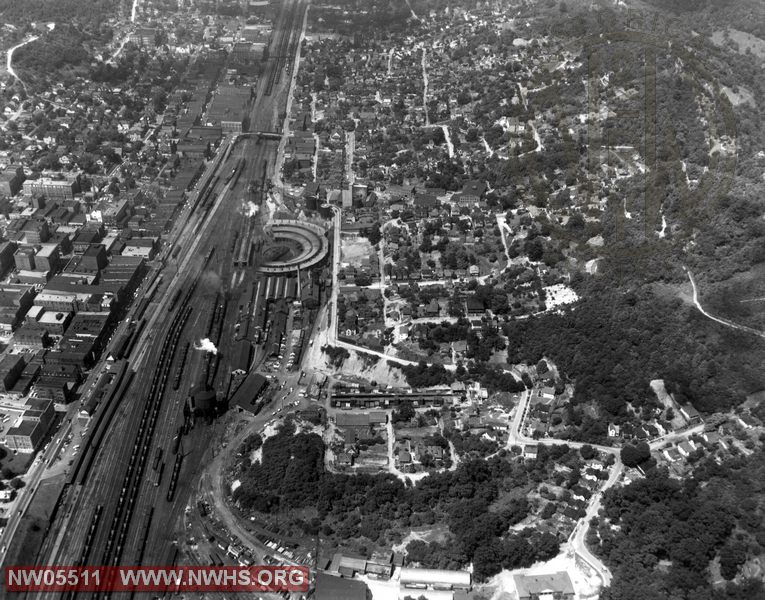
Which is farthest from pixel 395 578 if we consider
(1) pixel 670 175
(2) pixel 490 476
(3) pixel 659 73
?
(3) pixel 659 73


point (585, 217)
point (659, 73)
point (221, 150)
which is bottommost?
point (221, 150)

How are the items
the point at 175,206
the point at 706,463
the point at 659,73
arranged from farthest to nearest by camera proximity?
the point at 659,73 → the point at 175,206 → the point at 706,463

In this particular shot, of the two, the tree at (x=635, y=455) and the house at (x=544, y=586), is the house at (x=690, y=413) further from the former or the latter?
the house at (x=544, y=586)

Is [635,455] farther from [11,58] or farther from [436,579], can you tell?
[11,58]

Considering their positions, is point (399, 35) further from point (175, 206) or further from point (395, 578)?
point (395, 578)

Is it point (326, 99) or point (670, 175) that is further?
point (326, 99)

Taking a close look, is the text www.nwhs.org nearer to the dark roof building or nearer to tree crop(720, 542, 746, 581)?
the dark roof building
